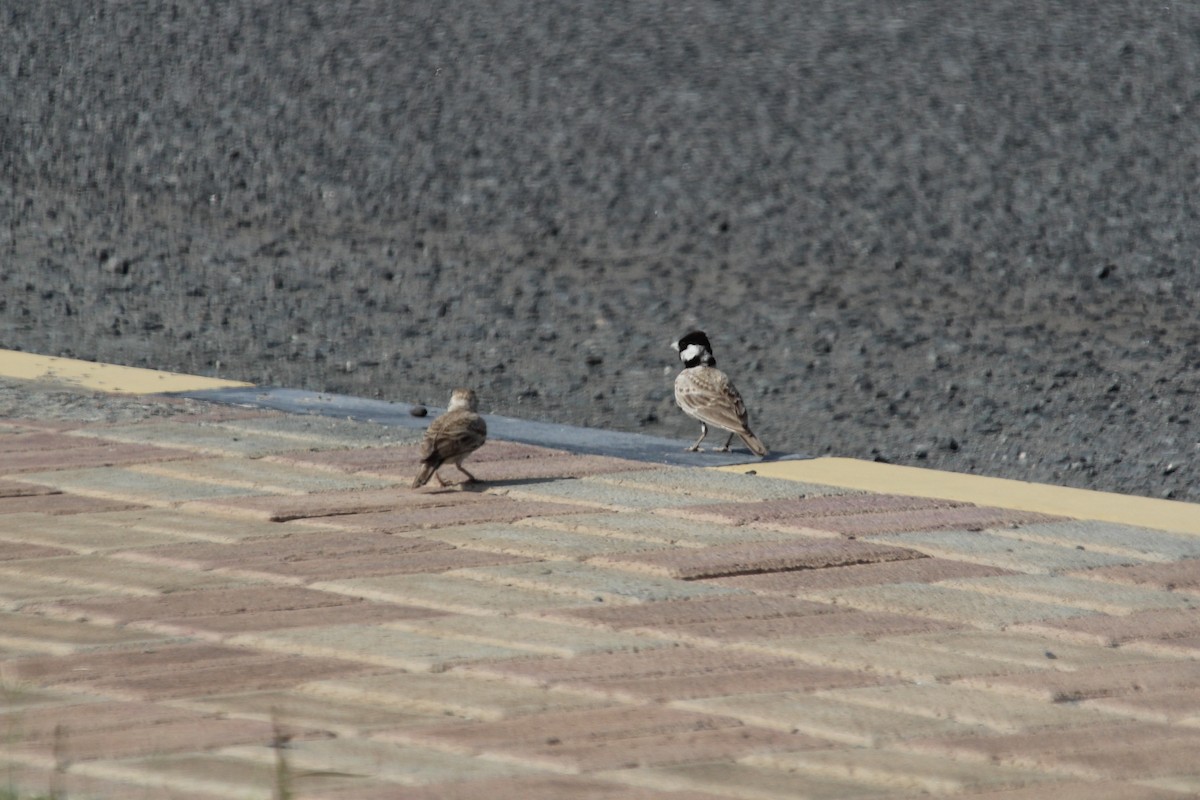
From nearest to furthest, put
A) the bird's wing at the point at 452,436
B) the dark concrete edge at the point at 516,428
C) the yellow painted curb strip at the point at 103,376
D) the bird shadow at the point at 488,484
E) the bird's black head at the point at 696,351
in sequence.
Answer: the bird's wing at the point at 452,436 → the bird shadow at the point at 488,484 → the dark concrete edge at the point at 516,428 → the yellow painted curb strip at the point at 103,376 → the bird's black head at the point at 696,351

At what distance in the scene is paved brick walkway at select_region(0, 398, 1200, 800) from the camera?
3.47m

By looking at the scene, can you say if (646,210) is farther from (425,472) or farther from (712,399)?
(425,472)

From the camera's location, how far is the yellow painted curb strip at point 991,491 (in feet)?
18.7

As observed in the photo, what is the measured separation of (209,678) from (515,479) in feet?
7.03

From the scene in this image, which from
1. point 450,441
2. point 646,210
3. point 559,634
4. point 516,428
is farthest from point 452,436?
point 646,210

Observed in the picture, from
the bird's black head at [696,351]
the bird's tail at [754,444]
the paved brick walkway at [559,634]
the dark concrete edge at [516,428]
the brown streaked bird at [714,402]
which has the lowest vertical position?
the paved brick walkway at [559,634]

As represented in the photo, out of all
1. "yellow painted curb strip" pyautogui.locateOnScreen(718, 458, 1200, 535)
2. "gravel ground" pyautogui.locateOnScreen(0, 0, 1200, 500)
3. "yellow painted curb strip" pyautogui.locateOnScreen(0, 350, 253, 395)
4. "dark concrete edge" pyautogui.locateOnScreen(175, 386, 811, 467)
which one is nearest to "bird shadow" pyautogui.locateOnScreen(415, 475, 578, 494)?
"dark concrete edge" pyautogui.locateOnScreen(175, 386, 811, 467)

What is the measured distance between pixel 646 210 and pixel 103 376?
5.54 m

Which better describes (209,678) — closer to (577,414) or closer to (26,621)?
(26,621)

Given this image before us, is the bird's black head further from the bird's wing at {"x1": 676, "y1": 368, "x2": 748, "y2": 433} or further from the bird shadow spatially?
the bird shadow

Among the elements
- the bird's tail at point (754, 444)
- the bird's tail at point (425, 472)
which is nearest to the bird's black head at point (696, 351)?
the bird's tail at point (754, 444)

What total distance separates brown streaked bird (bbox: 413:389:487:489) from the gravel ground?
1.76 meters

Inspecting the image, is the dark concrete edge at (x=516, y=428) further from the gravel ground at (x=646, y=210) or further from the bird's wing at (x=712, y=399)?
the gravel ground at (x=646, y=210)

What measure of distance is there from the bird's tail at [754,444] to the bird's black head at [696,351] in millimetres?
722
